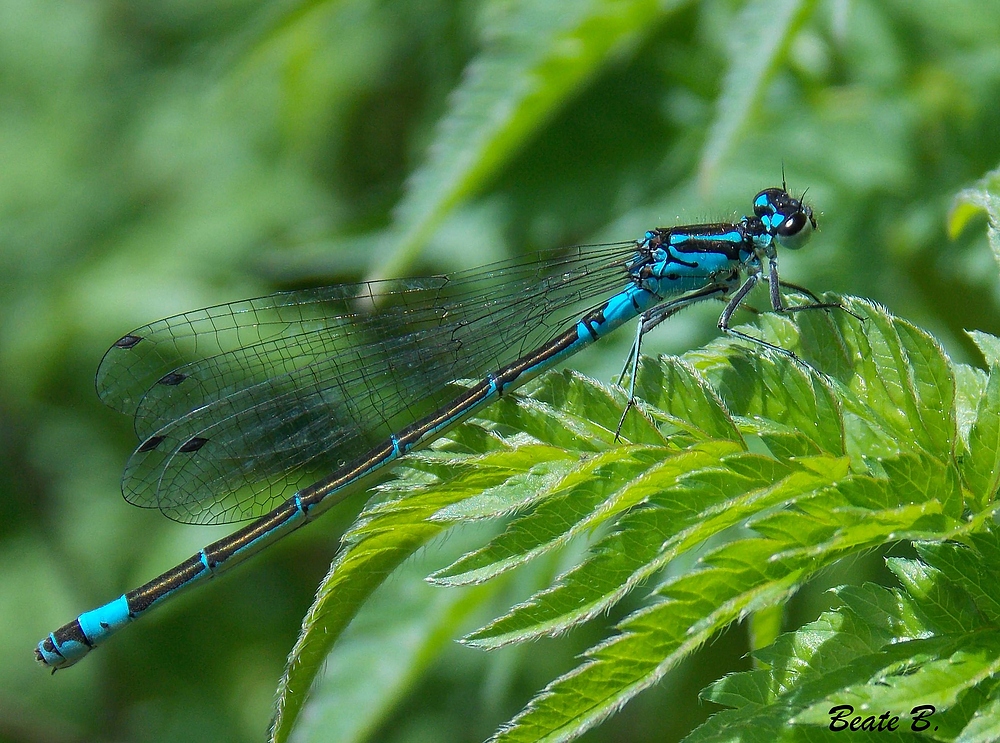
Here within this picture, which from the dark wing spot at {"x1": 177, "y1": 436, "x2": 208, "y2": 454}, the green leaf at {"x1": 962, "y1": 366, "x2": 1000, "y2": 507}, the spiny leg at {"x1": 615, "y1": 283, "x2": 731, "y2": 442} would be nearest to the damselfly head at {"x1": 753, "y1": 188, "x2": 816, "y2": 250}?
the spiny leg at {"x1": 615, "y1": 283, "x2": 731, "y2": 442}

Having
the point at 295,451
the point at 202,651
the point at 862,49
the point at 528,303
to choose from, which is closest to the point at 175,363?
the point at 295,451

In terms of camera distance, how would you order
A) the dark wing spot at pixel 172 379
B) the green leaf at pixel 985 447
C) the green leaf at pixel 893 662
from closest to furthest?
the green leaf at pixel 893 662, the green leaf at pixel 985 447, the dark wing spot at pixel 172 379

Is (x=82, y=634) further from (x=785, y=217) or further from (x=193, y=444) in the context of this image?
(x=785, y=217)

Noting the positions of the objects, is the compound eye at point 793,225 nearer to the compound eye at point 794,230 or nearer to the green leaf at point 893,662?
the compound eye at point 794,230

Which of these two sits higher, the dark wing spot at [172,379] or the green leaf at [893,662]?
the dark wing spot at [172,379]

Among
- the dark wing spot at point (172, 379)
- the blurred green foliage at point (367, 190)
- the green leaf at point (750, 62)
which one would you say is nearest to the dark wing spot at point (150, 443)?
the dark wing spot at point (172, 379)

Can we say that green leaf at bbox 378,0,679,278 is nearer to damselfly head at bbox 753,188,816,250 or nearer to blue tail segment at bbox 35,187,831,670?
blue tail segment at bbox 35,187,831,670

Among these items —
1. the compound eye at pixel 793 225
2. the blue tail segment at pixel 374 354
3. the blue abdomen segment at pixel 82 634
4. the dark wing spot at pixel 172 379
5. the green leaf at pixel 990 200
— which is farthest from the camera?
the dark wing spot at pixel 172 379
